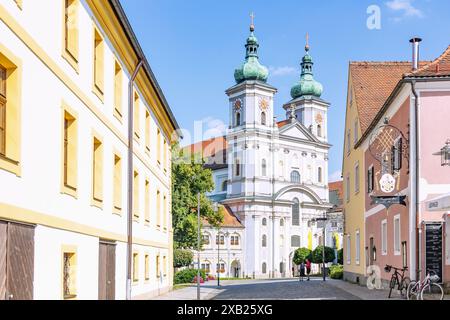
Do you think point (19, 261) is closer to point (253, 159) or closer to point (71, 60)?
point (71, 60)

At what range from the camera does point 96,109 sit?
14.2 meters

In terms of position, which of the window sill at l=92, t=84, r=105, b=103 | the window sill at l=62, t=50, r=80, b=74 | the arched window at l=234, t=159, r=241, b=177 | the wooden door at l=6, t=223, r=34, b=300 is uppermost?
the arched window at l=234, t=159, r=241, b=177

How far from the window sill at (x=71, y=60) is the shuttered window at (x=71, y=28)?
0.02m

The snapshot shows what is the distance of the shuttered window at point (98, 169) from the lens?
1451cm

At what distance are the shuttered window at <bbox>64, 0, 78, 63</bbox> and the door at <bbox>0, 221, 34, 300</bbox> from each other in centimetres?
391

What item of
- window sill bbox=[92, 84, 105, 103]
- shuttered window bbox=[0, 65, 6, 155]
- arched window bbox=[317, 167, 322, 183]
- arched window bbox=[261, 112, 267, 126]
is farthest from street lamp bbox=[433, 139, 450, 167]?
arched window bbox=[317, 167, 322, 183]

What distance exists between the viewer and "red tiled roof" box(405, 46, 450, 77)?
1960 cm

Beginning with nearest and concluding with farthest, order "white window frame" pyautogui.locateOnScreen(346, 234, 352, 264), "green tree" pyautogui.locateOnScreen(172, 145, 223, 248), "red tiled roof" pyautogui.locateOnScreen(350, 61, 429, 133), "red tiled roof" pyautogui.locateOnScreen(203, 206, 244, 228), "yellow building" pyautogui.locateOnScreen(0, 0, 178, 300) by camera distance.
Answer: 1. "yellow building" pyautogui.locateOnScreen(0, 0, 178, 300)
2. "red tiled roof" pyautogui.locateOnScreen(350, 61, 429, 133)
3. "white window frame" pyautogui.locateOnScreen(346, 234, 352, 264)
4. "green tree" pyautogui.locateOnScreen(172, 145, 223, 248)
5. "red tiled roof" pyautogui.locateOnScreen(203, 206, 244, 228)

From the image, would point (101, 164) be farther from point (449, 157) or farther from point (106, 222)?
point (449, 157)

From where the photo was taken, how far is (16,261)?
8.76 m

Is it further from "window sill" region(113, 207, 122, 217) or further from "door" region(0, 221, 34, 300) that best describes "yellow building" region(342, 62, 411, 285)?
"door" region(0, 221, 34, 300)

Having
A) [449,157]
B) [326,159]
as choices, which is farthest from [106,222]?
[326,159]

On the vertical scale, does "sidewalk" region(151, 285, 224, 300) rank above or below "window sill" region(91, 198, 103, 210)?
below

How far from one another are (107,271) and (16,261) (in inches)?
273
